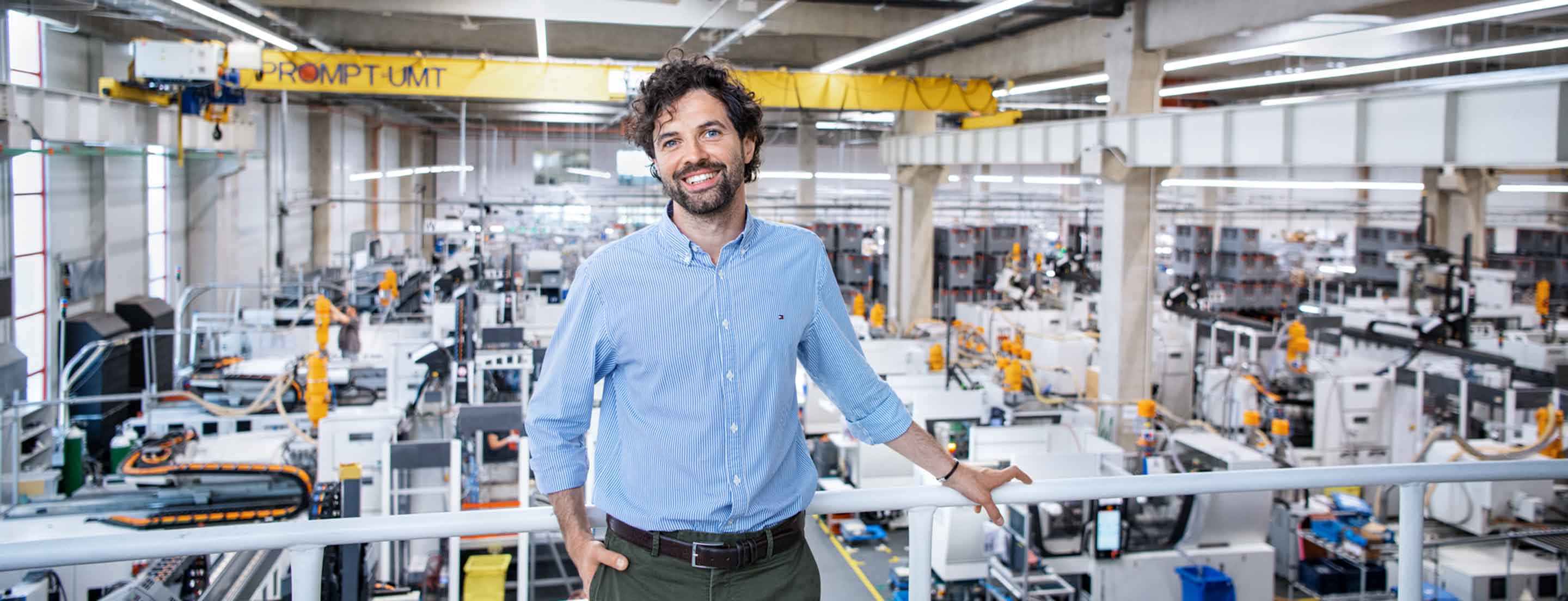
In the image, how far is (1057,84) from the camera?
16.4 m

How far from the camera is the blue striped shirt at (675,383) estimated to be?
1.81 m

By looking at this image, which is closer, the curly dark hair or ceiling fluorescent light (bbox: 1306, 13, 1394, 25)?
the curly dark hair

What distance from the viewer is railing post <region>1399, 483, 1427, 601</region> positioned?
2.26m

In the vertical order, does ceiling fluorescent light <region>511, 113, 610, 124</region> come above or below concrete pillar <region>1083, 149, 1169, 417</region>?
above

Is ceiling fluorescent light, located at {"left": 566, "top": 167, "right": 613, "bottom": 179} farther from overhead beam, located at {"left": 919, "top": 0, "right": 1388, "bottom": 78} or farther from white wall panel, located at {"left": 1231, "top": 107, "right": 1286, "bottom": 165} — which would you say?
white wall panel, located at {"left": 1231, "top": 107, "right": 1286, "bottom": 165}

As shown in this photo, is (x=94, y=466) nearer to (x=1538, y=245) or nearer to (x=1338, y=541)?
(x=1338, y=541)

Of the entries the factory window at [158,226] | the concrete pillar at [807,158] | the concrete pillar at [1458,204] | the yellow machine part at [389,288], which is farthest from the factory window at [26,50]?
the concrete pillar at [1458,204]

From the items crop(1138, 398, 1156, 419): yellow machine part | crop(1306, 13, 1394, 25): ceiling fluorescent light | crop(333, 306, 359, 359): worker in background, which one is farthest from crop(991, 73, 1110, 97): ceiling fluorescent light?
crop(333, 306, 359, 359): worker in background

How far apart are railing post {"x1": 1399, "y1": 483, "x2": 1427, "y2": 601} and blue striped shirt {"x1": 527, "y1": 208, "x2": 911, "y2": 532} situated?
1.38 metres

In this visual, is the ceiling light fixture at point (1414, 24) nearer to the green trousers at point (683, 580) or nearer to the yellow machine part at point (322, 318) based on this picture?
the green trousers at point (683, 580)

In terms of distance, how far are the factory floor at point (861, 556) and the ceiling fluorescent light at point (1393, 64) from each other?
7.79 m

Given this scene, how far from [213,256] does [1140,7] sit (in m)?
15.4

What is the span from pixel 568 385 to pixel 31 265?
14.1 meters

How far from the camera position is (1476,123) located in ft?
24.3
